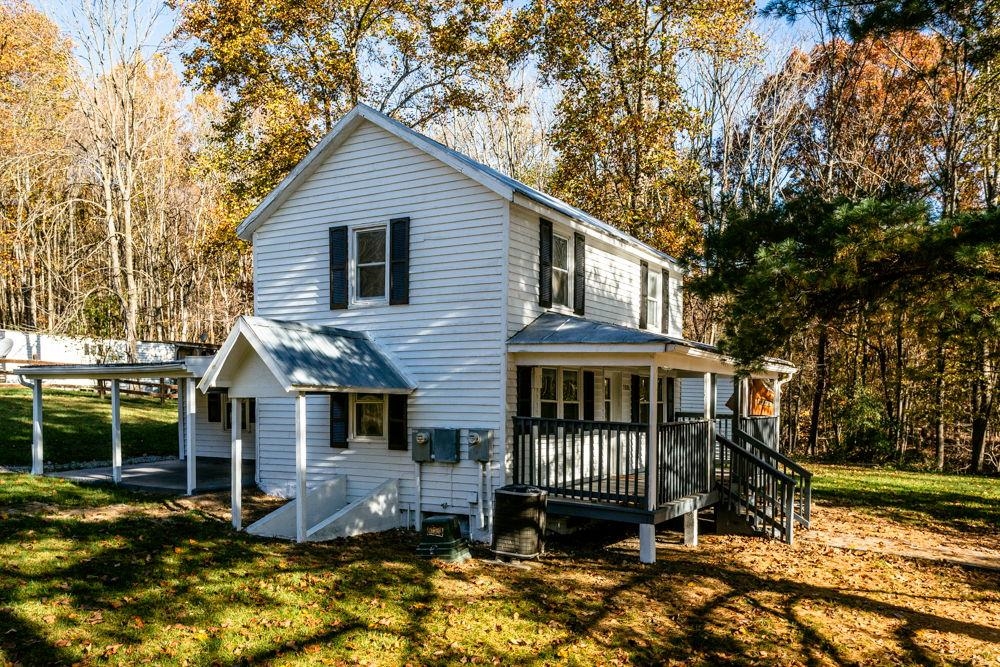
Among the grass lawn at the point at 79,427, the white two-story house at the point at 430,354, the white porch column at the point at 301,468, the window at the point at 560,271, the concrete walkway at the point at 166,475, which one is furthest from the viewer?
the grass lawn at the point at 79,427

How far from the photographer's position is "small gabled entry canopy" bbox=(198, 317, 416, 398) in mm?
10648

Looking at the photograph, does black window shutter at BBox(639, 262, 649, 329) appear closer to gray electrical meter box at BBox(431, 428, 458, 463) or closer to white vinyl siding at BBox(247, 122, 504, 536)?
white vinyl siding at BBox(247, 122, 504, 536)

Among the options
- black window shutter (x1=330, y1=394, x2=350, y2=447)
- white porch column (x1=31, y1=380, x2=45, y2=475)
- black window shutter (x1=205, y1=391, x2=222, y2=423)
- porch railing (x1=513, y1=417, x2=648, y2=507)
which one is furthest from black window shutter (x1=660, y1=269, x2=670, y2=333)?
white porch column (x1=31, y1=380, x2=45, y2=475)

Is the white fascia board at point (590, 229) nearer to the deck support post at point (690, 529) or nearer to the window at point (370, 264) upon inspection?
the window at point (370, 264)

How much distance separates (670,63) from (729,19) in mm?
2186

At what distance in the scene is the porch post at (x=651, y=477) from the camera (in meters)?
10.4

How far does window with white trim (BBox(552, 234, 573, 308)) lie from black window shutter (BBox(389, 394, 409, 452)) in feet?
10.6

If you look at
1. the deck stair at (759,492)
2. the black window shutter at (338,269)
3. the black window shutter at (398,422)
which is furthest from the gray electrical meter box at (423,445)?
the deck stair at (759,492)

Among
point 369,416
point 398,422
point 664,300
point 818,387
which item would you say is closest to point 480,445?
point 398,422

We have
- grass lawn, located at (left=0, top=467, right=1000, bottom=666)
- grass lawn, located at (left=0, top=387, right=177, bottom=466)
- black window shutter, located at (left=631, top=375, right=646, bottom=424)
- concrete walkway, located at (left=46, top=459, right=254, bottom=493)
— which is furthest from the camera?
grass lawn, located at (left=0, top=387, right=177, bottom=466)

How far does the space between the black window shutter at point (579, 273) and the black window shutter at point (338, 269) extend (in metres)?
4.23

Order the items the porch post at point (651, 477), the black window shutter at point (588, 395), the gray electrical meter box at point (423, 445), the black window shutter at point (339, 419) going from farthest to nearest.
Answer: the black window shutter at point (588, 395)
the black window shutter at point (339, 419)
the gray electrical meter box at point (423, 445)
the porch post at point (651, 477)

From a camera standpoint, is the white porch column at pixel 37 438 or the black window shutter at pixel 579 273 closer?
the black window shutter at pixel 579 273

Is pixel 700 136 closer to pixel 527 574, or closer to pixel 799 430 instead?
pixel 799 430
